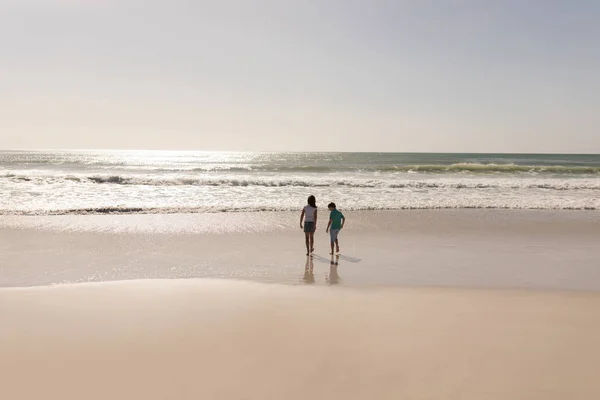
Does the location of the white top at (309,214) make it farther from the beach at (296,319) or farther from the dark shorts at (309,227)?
the beach at (296,319)

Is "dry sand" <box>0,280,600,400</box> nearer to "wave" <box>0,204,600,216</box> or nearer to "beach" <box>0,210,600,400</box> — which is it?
"beach" <box>0,210,600,400</box>

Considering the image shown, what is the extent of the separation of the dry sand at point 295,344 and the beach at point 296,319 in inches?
0.8

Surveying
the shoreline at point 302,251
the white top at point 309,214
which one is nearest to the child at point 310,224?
the white top at point 309,214

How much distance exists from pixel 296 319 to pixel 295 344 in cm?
81

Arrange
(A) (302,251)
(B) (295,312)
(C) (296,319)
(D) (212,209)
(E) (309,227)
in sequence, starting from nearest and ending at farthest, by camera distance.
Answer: (C) (296,319) → (B) (295,312) → (E) (309,227) → (A) (302,251) → (D) (212,209)

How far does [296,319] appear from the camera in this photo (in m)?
5.71

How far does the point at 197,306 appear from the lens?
6.20 metres

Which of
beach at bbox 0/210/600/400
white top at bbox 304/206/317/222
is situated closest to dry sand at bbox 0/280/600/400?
beach at bbox 0/210/600/400

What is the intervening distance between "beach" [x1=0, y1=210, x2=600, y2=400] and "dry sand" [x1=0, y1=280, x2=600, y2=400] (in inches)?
0.8

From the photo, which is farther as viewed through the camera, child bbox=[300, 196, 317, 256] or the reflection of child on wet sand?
child bbox=[300, 196, 317, 256]

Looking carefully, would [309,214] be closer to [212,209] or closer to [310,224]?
[310,224]

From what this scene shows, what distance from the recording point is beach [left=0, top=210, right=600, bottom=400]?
4.09 meters

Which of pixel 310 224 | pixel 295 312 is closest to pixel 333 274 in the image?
pixel 310 224

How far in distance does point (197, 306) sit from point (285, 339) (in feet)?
5.62
